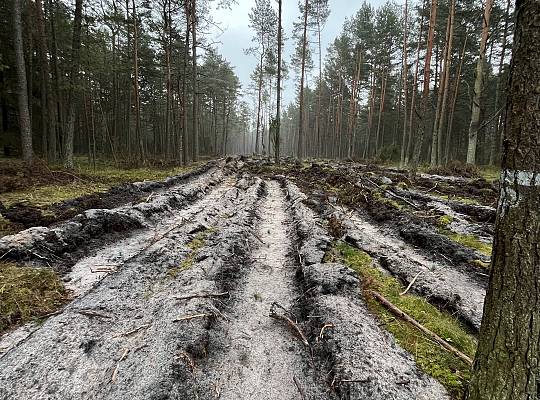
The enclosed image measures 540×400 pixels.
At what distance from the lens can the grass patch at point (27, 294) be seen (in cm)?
285

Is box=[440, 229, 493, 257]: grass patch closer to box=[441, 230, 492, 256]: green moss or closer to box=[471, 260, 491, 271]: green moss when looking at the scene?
box=[441, 230, 492, 256]: green moss

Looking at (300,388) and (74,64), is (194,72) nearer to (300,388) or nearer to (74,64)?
(74,64)

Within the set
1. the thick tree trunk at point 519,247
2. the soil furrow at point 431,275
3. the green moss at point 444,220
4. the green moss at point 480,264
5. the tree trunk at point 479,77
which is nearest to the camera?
the thick tree trunk at point 519,247

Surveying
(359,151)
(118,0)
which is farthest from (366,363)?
(359,151)

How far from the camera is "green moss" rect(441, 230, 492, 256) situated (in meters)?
4.83

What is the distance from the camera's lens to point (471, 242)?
17.0ft

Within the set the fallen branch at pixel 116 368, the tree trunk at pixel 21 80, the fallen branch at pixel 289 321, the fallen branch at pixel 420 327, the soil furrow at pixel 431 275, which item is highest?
the tree trunk at pixel 21 80

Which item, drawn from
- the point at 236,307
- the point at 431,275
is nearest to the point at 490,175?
the point at 431,275

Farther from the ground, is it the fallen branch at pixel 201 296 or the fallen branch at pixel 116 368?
the fallen branch at pixel 201 296

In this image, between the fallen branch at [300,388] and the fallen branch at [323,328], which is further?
the fallen branch at [323,328]

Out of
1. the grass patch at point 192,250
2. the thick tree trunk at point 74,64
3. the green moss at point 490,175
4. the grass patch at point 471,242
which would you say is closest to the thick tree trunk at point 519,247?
the grass patch at point 192,250

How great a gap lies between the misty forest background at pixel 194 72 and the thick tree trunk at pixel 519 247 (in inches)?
15.0

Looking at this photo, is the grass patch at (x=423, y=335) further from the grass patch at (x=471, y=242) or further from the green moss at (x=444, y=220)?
the green moss at (x=444, y=220)

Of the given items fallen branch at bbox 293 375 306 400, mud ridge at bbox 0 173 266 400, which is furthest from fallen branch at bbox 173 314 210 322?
fallen branch at bbox 293 375 306 400
